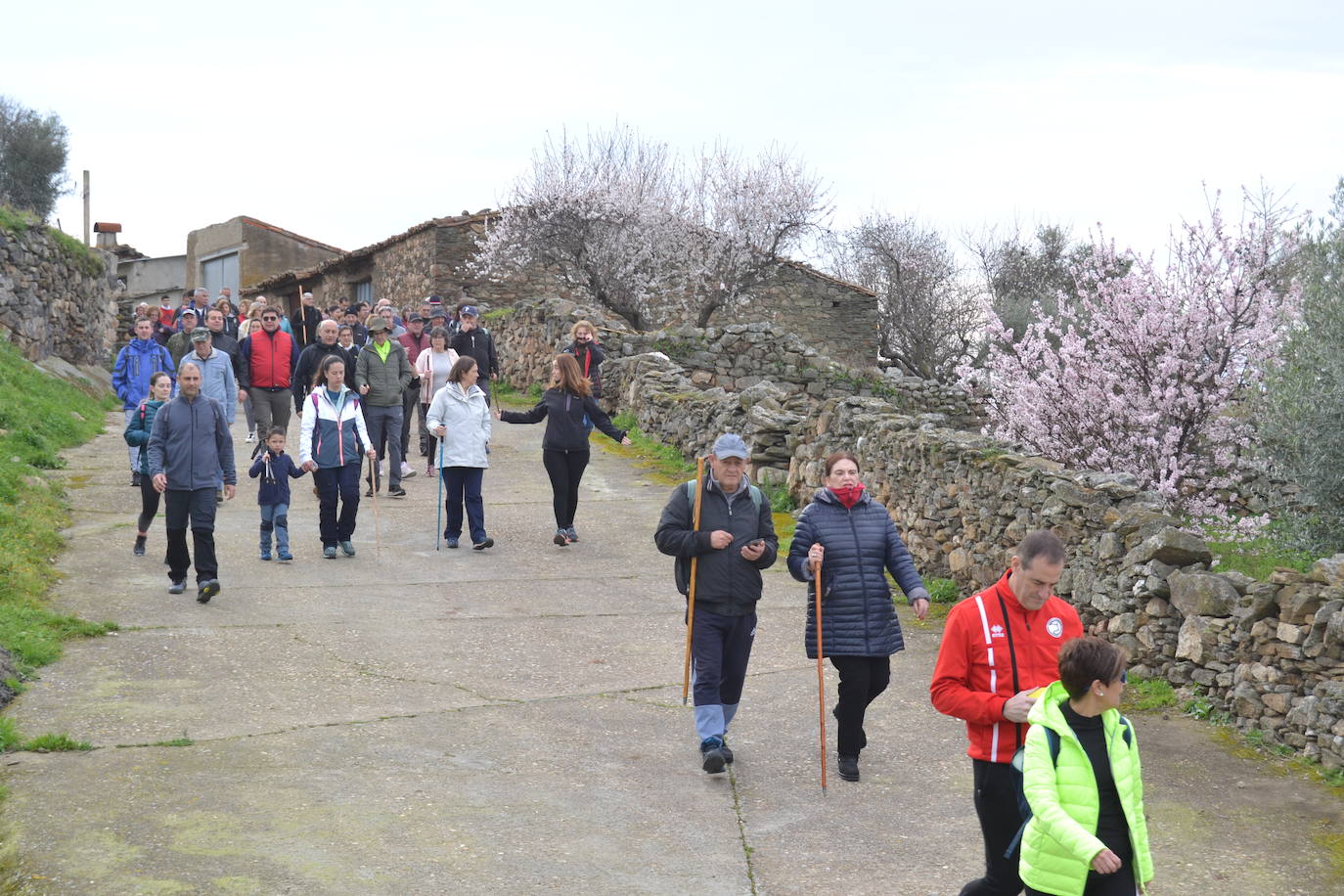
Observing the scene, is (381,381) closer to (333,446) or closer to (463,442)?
(463,442)

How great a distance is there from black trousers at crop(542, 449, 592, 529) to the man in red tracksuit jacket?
7.45m

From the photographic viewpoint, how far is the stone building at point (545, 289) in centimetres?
3025

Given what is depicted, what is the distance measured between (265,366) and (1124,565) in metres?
10.1

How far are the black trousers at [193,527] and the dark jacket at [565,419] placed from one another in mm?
2984

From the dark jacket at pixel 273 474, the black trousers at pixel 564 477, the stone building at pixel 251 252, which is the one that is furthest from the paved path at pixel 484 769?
the stone building at pixel 251 252

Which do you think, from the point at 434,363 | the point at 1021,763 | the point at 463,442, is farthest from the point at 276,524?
the point at 1021,763

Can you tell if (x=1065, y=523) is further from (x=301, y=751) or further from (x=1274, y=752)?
(x=301, y=751)

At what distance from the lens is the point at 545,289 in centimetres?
3086

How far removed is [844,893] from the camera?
5.22 meters

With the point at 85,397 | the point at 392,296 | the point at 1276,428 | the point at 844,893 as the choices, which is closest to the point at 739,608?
the point at 844,893

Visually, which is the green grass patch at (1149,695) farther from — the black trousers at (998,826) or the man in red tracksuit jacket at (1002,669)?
the black trousers at (998,826)

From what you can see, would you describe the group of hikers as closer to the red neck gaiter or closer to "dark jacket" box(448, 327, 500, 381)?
the red neck gaiter

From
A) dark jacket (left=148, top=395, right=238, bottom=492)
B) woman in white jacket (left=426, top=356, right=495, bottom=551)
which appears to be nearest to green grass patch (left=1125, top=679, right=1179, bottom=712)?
woman in white jacket (left=426, top=356, right=495, bottom=551)

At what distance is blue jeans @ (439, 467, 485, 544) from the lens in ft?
39.1
